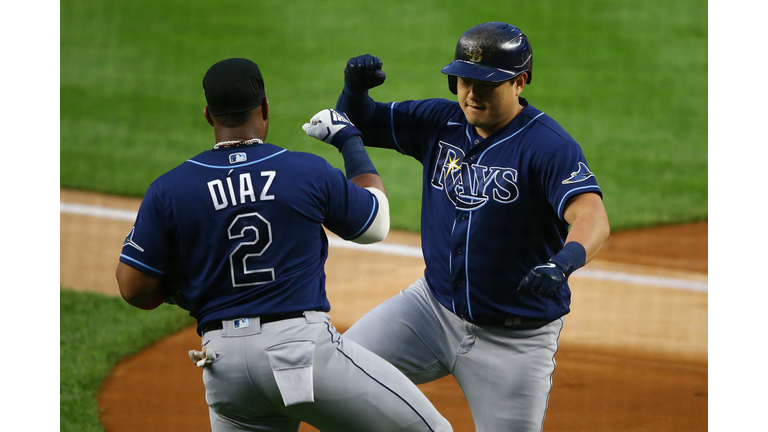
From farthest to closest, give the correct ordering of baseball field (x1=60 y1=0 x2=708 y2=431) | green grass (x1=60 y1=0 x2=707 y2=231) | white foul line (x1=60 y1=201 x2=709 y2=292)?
1. green grass (x1=60 y1=0 x2=707 y2=231)
2. white foul line (x1=60 y1=201 x2=709 y2=292)
3. baseball field (x1=60 y1=0 x2=708 y2=431)

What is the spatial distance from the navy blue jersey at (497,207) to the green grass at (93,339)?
1.99 m

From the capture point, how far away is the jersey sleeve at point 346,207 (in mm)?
2312

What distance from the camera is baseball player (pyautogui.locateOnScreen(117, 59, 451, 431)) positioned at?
222 cm

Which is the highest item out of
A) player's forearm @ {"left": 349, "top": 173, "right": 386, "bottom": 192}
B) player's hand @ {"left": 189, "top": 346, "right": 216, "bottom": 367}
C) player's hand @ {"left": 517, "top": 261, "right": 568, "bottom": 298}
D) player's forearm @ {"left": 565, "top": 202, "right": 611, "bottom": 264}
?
player's forearm @ {"left": 349, "top": 173, "right": 386, "bottom": 192}

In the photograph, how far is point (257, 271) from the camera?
2.24m

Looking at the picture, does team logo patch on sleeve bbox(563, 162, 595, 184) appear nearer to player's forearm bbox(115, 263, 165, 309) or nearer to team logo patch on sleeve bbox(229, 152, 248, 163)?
team logo patch on sleeve bbox(229, 152, 248, 163)

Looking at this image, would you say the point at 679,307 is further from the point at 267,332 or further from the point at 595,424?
the point at 267,332

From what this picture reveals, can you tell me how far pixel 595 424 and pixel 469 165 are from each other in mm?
1818

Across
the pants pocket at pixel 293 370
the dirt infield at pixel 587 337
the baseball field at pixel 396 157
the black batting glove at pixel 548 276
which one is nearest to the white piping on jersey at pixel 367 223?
the pants pocket at pixel 293 370

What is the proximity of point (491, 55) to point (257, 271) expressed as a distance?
3.37 feet

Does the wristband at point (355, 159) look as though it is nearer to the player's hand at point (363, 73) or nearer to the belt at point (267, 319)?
the player's hand at point (363, 73)

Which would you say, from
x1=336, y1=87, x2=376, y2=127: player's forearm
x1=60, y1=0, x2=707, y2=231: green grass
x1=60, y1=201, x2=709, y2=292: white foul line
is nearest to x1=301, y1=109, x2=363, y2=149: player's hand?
x1=336, y1=87, x2=376, y2=127: player's forearm

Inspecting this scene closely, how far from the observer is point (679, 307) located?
5.46 m

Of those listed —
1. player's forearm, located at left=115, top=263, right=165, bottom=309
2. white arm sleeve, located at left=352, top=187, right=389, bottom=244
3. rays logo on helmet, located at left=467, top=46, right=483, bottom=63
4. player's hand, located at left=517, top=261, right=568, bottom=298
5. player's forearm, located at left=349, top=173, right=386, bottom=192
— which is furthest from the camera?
rays logo on helmet, located at left=467, top=46, right=483, bottom=63
